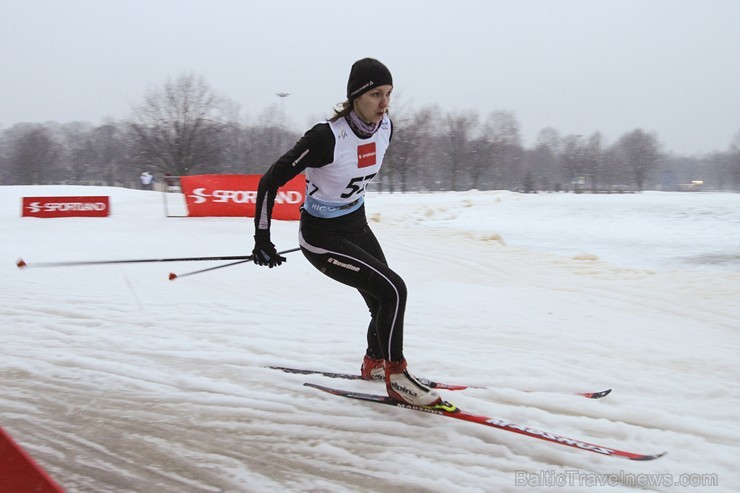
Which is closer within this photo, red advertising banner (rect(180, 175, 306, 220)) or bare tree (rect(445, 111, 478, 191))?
red advertising banner (rect(180, 175, 306, 220))

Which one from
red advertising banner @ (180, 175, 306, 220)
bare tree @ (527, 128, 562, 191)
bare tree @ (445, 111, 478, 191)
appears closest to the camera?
red advertising banner @ (180, 175, 306, 220)

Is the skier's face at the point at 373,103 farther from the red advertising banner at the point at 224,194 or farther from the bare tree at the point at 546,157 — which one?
the bare tree at the point at 546,157

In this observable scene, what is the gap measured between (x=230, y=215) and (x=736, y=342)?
43.3ft

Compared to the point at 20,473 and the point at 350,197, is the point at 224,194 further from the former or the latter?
the point at 20,473

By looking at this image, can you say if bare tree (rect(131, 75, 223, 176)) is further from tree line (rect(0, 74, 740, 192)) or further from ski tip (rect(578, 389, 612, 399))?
ski tip (rect(578, 389, 612, 399))

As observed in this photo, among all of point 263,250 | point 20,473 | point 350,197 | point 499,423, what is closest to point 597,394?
point 499,423

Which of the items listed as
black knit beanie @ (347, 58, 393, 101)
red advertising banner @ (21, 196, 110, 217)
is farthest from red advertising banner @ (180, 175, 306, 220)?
black knit beanie @ (347, 58, 393, 101)

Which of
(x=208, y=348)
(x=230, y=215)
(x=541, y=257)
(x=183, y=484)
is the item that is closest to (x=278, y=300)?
(x=208, y=348)

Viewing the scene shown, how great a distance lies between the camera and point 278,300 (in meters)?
7.49

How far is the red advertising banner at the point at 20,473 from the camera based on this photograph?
7.20ft

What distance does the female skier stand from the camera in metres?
3.65

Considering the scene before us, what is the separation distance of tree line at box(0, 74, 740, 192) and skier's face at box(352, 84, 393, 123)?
3794 cm

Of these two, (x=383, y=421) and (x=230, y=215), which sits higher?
(x=230, y=215)

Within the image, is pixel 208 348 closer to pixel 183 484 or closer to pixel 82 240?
pixel 183 484
